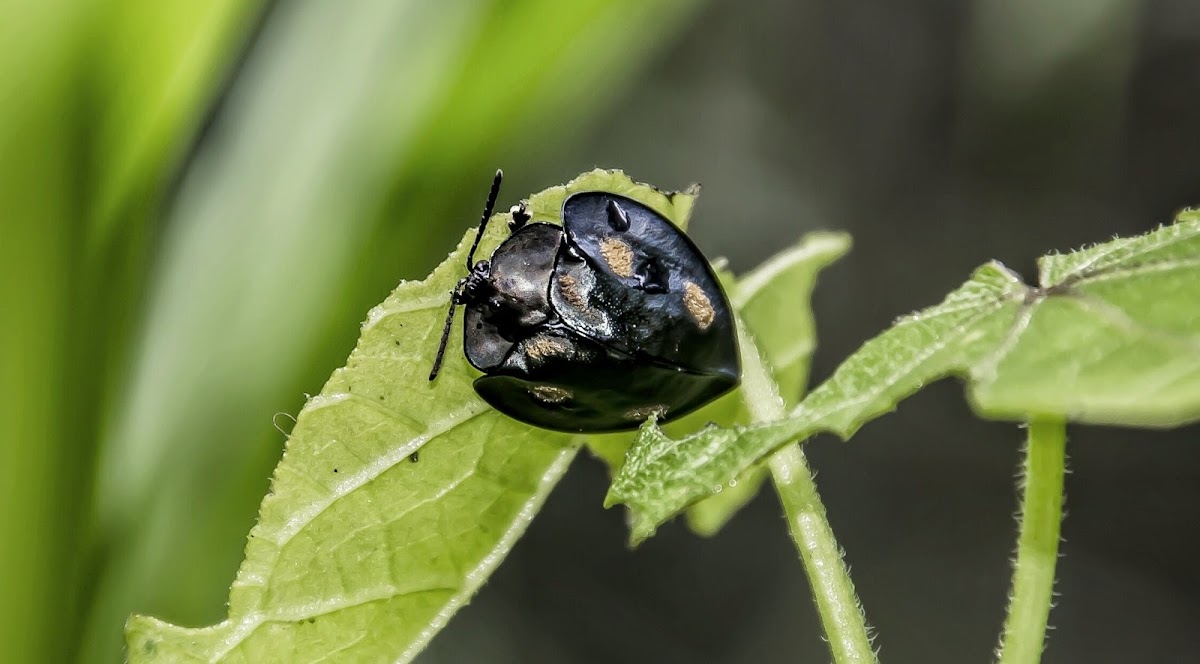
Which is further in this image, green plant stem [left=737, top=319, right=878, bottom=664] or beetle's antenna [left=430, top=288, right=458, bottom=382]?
beetle's antenna [left=430, top=288, right=458, bottom=382]

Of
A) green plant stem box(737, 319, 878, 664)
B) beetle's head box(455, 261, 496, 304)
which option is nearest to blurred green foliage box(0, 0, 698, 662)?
beetle's head box(455, 261, 496, 304)

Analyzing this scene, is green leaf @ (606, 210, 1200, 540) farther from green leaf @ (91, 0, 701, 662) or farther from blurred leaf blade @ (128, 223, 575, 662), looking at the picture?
green leaf @ (91, 0, 701, 662)

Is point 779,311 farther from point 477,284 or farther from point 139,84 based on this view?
point 139,84

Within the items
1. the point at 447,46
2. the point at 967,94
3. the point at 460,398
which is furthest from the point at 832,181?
the point at 460,398

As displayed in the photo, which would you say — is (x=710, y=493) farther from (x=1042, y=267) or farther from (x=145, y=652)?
(x=145, y=652)

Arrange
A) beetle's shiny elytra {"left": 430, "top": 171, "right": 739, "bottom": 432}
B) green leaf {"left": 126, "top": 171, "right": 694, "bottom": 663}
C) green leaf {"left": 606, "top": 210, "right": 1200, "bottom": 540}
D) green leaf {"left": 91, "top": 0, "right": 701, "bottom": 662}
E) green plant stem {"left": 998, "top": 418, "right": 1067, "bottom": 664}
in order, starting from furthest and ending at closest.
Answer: green leaf {"left": 91, "top": 0, "right": 701, "bottom": 662}, beetle's shiny elytra {"left": 430, "top": 171, "right": 739, "bottom": 432}, green leaf {"left": 126, "top": 171, "right": 694, "bottom": 663}, green plant stem {"left": 998, "top": 418, "right": 1067, "bottom": 664}, green leaf {"left": 606, "top": 210, "right": 1200, "bottom": 540}

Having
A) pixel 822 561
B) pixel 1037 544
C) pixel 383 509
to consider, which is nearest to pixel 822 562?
pixel 822 561

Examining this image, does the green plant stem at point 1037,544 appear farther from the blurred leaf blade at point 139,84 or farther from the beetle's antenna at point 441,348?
the blurred leaf blade at point 139,84
